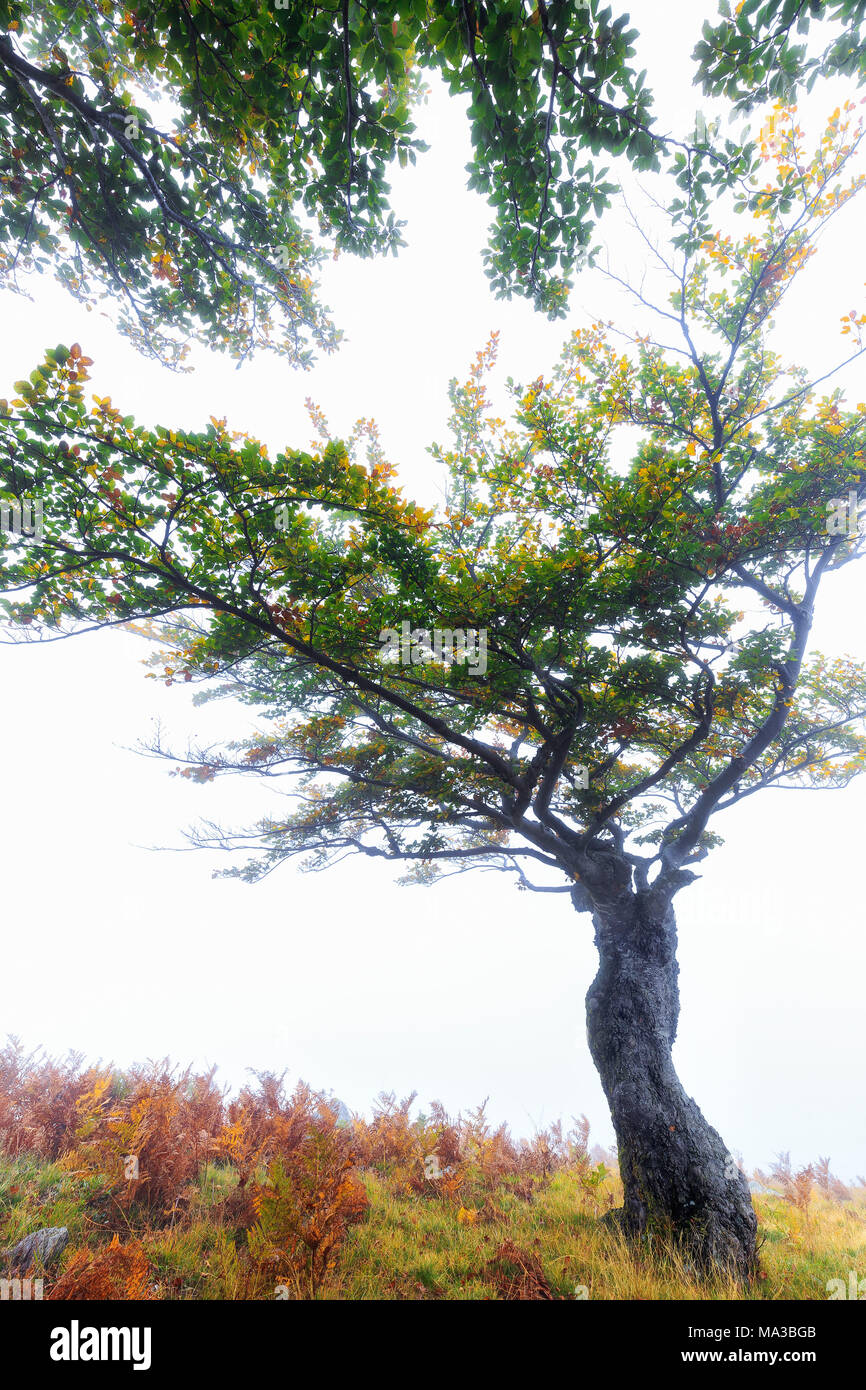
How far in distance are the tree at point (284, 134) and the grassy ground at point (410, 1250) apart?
7632 mm

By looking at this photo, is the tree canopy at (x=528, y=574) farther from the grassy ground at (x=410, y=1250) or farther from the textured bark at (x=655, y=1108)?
the grassy ground at (x=410, y=1250)

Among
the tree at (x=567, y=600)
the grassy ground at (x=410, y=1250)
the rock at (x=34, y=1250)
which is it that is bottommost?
the grassy ground at (x=410, y=1250)

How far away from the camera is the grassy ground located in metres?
3.80

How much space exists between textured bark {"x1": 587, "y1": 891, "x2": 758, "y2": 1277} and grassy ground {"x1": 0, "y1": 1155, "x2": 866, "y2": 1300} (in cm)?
34

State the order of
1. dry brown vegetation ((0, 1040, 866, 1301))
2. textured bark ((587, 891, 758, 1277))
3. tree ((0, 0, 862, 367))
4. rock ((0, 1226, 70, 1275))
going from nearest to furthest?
tree ((0, 0, 862, 367))
rock ((0, 1226, 70, 1275))
dry brown vegetation ((0, 1040, 866, 1301))
textured bark ((587, 891, 758, 1277))

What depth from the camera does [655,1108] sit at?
560 cm

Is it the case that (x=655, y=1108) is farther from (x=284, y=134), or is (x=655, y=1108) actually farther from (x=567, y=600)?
(x=284, y=134)

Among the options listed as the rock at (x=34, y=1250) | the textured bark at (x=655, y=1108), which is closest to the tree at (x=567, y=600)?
the textured bark at (x=655, y=1108)

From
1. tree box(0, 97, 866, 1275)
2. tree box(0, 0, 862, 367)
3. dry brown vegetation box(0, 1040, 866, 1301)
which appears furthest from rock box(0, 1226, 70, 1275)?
tree box(0, 0, 862, 367)

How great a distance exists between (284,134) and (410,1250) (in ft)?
31.0

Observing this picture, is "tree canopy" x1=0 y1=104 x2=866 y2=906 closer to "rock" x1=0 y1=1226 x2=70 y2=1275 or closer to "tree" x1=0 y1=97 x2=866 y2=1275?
"tree" x1=0 y1=97 x2=866 y2=1275

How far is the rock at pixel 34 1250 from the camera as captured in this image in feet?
12.2

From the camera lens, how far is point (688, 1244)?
15.4ft

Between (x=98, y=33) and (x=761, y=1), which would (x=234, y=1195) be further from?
(x=98, y=33)
